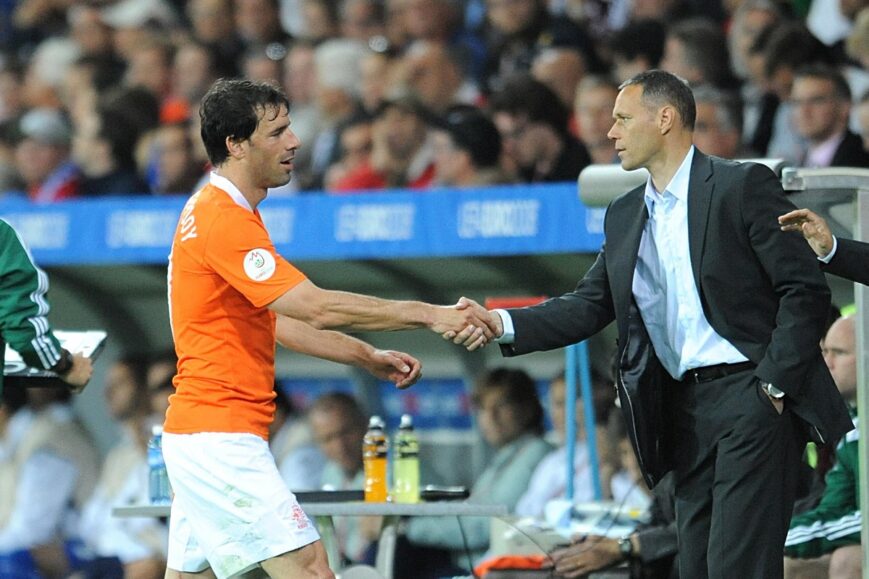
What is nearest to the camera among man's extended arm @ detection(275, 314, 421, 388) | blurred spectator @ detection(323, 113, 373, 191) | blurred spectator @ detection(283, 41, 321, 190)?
man's extended arm @ detection(275, 314, 421, 388)

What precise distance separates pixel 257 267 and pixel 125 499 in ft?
17.4

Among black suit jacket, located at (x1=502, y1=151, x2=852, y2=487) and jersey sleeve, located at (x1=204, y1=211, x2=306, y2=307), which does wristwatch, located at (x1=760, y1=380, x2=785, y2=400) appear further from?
jersey sleeve, located at (x1=204, y1=211, x2=306, y2=307)

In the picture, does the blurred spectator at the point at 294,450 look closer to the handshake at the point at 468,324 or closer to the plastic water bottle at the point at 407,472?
the plastic water bottle at the point at 407,472

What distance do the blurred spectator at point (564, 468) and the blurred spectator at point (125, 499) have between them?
87.8 inches

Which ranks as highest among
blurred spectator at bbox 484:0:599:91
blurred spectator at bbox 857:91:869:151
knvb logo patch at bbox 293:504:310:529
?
blurred spectator at bbox 484:0:599:91

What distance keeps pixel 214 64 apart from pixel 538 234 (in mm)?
4287

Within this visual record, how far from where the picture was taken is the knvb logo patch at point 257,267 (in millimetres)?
4574

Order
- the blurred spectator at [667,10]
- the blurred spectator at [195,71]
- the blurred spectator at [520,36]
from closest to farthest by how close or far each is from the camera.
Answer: the blurred spectator at [667,10] → the blurred spectator at [520,36] → the blurred spectator at [195,71]

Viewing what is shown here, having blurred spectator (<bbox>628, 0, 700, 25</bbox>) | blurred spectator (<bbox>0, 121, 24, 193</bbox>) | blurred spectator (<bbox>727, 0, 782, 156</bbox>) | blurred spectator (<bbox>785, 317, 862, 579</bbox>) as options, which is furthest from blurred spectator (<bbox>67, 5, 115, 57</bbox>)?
blurred spectator (<bbox>785, 317, 862, 579</bbox>)

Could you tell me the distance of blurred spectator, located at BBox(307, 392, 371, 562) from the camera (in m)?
8.73

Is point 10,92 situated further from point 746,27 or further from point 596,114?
point 746,27

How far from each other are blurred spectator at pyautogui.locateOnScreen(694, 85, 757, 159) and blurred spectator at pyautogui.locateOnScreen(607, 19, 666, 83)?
3.05 feet

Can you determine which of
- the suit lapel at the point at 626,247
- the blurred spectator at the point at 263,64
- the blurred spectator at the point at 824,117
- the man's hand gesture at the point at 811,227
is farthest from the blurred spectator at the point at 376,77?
the man's hand gesture at the point at 811,227

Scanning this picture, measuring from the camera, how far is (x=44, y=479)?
33.0 ft
